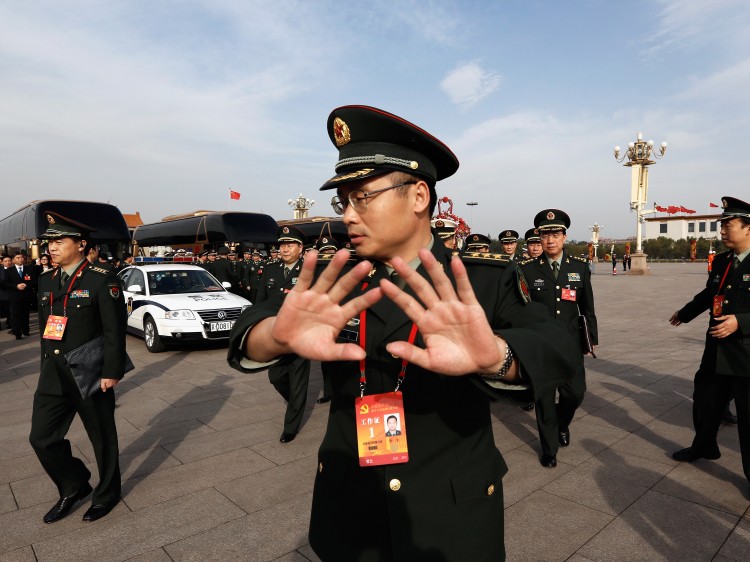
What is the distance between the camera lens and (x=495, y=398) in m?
1.43

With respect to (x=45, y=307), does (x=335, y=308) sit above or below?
above

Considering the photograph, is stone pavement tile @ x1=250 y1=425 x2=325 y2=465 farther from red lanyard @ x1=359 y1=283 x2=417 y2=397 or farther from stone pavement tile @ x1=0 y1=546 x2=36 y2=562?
red lanyard @ x1=359 y1=283 x2=417 y2=397

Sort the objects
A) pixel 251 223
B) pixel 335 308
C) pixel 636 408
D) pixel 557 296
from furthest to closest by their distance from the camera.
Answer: pixel 251 223 → pixel 636 408 → pixel 557 296 → pixel 335 308

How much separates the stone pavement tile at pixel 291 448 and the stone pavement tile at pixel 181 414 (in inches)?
49.9

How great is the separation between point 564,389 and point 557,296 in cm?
115

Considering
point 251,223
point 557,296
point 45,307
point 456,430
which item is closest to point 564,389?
point 557,296

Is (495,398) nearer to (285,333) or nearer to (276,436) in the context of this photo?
(285,333)

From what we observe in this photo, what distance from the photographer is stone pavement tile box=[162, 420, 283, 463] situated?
502 centimetres

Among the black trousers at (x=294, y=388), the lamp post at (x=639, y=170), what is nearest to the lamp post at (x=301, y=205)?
the lamp post at (x=639, y=170)

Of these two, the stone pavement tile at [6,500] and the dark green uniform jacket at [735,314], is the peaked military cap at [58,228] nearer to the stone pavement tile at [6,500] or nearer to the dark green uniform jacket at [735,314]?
the stone pavement tile at [6,500]

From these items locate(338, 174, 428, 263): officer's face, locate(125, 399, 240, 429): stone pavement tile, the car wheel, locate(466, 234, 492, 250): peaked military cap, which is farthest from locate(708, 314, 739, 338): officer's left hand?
the car wheel

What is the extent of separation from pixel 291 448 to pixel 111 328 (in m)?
2.10

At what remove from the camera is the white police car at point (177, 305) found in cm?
1005

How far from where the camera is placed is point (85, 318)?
13.4 feet
